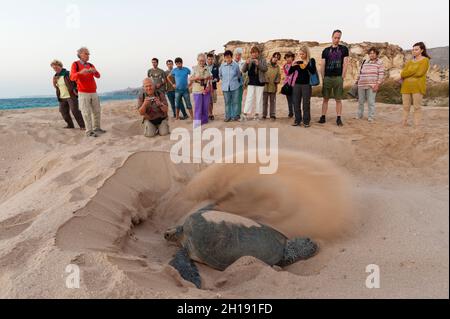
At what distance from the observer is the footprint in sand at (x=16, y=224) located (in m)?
2.62

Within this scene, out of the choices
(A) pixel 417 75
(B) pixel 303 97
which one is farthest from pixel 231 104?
(A) pixel 417 75

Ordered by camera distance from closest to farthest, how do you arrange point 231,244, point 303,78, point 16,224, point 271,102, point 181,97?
1. point 231,244
2. point 16,224
3. point 303,78
4. point 271,102
5. point 181,97

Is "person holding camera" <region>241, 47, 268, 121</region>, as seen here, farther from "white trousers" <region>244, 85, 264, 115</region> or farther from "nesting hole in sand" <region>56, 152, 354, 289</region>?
"nesting hole in sand" <region>56, 152, 354, 289</region>

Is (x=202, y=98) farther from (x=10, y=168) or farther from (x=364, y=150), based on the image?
(x=10, y=168)

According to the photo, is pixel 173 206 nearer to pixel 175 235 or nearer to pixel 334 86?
pixel 175 235

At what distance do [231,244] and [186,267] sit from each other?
16.7 inches

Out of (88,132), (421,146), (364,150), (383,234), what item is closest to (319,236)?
(383,234)

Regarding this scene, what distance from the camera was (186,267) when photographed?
7.98 feet

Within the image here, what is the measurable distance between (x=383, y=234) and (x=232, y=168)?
183 cm

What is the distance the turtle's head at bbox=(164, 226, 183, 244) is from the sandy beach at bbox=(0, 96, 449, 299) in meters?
0.08

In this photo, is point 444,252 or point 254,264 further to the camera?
point 254,264

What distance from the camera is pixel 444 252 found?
5.68 feet

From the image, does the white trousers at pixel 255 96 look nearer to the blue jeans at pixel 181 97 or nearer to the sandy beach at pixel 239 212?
the sandy beach at pixel 239 212

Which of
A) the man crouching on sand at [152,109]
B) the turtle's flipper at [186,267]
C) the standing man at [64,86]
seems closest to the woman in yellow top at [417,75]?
the man crouching on sand at [152,109]
